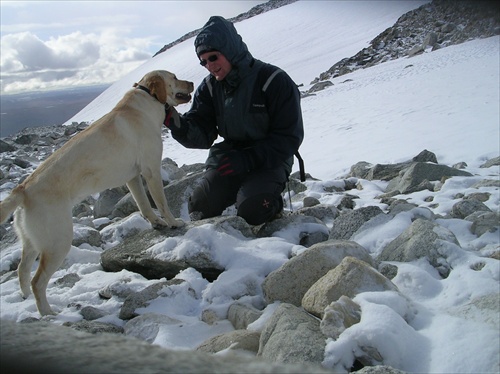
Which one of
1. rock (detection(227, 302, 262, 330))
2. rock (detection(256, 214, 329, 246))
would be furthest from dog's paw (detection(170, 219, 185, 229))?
rock (detection(227, 302, 262, 330))

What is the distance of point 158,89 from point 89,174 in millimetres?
1239

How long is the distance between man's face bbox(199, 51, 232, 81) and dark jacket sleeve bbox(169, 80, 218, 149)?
398 millimetres

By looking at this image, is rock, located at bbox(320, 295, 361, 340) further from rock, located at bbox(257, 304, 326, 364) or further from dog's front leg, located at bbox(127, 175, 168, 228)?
dog's front leg, located at bbox(127, 175, 168, 228)

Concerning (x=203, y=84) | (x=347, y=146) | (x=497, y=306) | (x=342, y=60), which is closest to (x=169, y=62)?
(x=342, y=60)

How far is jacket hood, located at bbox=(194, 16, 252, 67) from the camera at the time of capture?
4039 millimetres

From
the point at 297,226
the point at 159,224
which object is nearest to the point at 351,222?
the point at 297,226

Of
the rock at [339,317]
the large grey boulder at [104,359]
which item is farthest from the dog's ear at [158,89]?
the large grey boulder at [104,359]

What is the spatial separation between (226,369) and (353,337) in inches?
65.1

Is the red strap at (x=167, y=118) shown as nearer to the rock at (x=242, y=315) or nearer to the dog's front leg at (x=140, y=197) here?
the dog's front leg at (x=140, y=197)

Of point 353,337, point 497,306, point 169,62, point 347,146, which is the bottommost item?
point 347,146

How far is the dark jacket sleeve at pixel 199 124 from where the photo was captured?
457cm

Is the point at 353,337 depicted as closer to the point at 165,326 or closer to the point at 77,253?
the point at 165,326

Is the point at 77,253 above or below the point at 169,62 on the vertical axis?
below

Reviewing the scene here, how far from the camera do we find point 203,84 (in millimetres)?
4684
